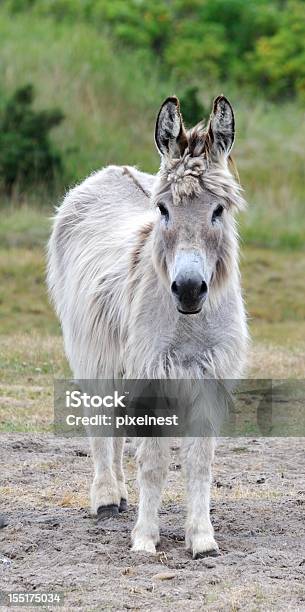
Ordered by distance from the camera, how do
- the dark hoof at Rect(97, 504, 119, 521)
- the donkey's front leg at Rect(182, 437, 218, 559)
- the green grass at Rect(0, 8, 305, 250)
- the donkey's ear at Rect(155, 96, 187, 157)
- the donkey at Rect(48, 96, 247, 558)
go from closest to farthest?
1. the donkey at Rect(48, 96, 247, 558)
2. the donkey's ear at Rect(155, 96, 187, 157)
3. the donkey's front leg at Rect(182, 437, 218, 559)
4. the dark hoof at Rect(97, 504, 119, 521)
5. the green grass at Rect(0, 8, 305, 250)

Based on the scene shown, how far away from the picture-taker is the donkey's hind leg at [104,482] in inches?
255

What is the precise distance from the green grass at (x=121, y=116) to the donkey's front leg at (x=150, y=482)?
12.4m

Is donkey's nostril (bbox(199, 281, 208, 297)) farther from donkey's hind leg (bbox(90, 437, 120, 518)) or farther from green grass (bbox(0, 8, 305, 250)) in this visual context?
green grass (bbox(0, 8, 305, 250))

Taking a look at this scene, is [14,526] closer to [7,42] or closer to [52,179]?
[52,179]

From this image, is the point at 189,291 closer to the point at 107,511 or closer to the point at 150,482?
the point at 150,482

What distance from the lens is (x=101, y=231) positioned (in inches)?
273

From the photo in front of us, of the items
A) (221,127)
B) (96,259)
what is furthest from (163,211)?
(96,259)

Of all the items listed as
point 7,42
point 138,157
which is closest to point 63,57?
point 7,42

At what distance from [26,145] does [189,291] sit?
1405 centimetres

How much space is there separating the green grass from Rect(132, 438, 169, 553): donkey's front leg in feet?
40.6

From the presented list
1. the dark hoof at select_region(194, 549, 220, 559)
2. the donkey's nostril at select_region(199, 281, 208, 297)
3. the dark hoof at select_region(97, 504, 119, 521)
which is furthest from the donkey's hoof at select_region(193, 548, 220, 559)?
the donkey's nostril at select_region(199, 281, 208, 297)

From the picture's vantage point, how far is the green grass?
19469 millimetres

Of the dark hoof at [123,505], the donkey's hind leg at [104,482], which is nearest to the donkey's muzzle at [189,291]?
the donkey's hind leg at [104,482]

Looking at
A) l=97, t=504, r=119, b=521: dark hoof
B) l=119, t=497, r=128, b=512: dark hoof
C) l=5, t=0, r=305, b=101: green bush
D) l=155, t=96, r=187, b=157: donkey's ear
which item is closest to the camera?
l=155, t=96, r=187, b=157: donkey's ear
